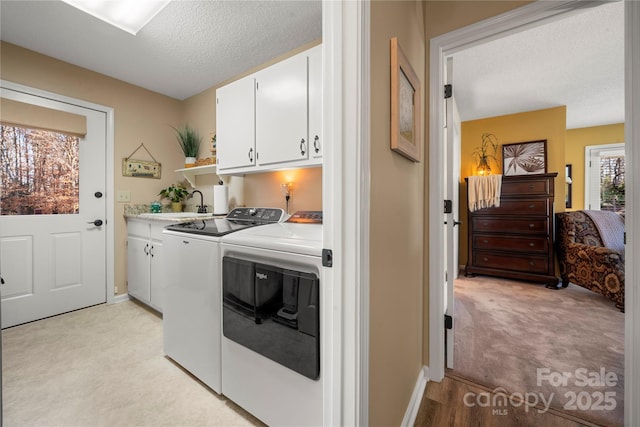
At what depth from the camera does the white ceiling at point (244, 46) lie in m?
1.92

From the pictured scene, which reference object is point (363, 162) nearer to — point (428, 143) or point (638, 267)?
point (428, 143)

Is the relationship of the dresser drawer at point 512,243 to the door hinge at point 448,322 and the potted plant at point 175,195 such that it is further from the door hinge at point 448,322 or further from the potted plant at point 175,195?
the potted plant at point 175,195

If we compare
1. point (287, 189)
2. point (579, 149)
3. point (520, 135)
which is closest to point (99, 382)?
point (287, 189)

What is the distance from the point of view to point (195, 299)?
62.7 inches

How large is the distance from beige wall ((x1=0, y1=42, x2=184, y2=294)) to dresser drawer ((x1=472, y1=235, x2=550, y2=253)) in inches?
168

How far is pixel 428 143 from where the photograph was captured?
1.67m

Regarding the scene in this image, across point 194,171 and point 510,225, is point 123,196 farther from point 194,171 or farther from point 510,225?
point 510,225

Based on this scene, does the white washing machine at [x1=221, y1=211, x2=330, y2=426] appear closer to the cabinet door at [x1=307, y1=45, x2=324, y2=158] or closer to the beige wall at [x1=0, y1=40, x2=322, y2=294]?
the cabinet door at [x1=307, y1=45, x2=324, y2=158]

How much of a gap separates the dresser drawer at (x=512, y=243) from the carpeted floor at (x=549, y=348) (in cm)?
60

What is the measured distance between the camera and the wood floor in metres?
1.39

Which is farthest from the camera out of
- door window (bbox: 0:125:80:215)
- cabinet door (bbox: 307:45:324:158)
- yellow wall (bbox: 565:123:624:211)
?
yellow wall (bbox: 565:123:624:211)

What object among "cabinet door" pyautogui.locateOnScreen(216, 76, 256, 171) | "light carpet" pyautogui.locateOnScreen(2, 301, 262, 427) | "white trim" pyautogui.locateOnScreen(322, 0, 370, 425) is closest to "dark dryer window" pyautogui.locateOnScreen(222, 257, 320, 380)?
"white trim" pyautogui.locateOnScreen(322, 0, 370, 425)

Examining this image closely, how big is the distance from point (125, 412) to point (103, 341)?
3.06 feet

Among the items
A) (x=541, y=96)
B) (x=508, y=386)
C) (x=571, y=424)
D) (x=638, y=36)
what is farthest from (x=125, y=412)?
(x=541, y=96)
